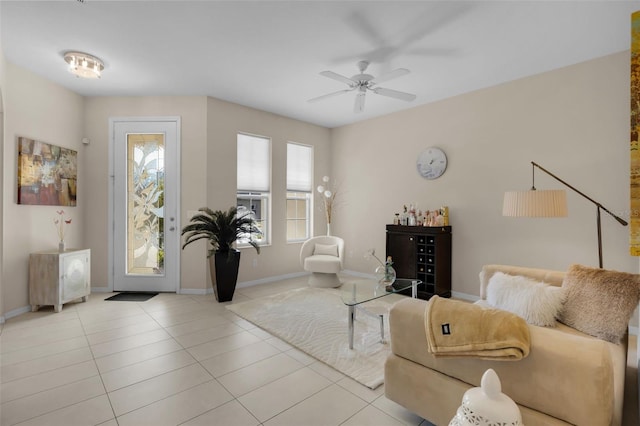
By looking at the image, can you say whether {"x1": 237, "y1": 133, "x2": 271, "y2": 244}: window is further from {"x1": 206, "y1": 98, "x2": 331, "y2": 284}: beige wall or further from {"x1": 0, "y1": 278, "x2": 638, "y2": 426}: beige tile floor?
{"x1": 0, "y1": 278, "x2": 638, "y2": 426}: beige tile floor

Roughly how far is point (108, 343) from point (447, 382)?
293cm

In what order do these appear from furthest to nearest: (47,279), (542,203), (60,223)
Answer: (60,223), (47,279), (542,203)

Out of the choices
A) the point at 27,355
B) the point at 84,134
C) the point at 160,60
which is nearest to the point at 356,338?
the point at 27,355

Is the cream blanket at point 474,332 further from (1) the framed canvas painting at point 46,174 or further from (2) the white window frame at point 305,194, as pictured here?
(1) the framed canvas painting at point 46,174

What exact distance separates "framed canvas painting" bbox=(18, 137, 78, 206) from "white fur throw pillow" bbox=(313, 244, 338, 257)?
3.58m

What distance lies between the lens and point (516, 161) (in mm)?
3844

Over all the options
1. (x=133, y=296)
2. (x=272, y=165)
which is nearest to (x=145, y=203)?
(x=133, y=296)

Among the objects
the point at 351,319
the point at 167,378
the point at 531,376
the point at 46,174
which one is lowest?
the point at 167,378

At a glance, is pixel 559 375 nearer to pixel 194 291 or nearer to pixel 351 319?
pixel 351 319

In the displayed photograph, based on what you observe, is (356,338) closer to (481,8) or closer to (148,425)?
(148,425)

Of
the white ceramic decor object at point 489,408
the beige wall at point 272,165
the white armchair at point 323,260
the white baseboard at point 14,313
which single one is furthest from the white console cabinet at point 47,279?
the white ceramic decor object at point 489,408

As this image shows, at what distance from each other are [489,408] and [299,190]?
493cm

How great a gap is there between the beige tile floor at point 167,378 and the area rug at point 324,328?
0.11 metres

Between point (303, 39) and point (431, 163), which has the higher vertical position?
point (303, 39)
